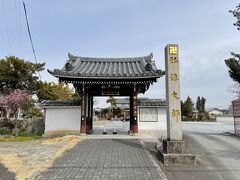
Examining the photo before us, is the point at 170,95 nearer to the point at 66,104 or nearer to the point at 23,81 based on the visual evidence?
the point at 66,104

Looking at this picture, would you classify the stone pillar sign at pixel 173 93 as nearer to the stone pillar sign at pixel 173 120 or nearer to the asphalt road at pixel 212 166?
the stone pillar sign at pixel 173 120

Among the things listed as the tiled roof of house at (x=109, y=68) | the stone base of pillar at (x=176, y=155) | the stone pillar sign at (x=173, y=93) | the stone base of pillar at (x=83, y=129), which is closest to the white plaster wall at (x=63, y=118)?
the stone base of pillar at (x=83, y=129)

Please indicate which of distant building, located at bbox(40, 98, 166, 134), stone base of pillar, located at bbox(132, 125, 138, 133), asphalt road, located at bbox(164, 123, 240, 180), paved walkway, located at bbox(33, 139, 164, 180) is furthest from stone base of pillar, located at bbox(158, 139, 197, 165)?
distant building, located at bbox(40, 98, 166, 134)

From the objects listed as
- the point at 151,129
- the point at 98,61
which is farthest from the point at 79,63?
the point at 151,129

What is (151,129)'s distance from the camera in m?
21.8

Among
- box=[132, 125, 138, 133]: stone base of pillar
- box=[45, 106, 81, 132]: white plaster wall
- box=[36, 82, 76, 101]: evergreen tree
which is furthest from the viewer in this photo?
box=[36, 82, 76, 101]: evergreen tree

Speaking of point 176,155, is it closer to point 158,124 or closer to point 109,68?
point 158,124

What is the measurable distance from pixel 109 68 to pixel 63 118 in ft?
18.1

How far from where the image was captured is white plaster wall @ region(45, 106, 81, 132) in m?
20.9

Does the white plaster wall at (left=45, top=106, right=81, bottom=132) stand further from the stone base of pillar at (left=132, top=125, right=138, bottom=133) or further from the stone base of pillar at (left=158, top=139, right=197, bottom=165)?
the stone base of pillar at (left=158, top=139, right=197, bottom=165)

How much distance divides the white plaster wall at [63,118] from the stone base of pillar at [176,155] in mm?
10970

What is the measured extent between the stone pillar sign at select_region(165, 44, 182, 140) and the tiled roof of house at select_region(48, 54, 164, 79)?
6.55 metres

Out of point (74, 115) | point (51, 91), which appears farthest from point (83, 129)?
point (51, 91)

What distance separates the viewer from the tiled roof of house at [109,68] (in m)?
19.2
